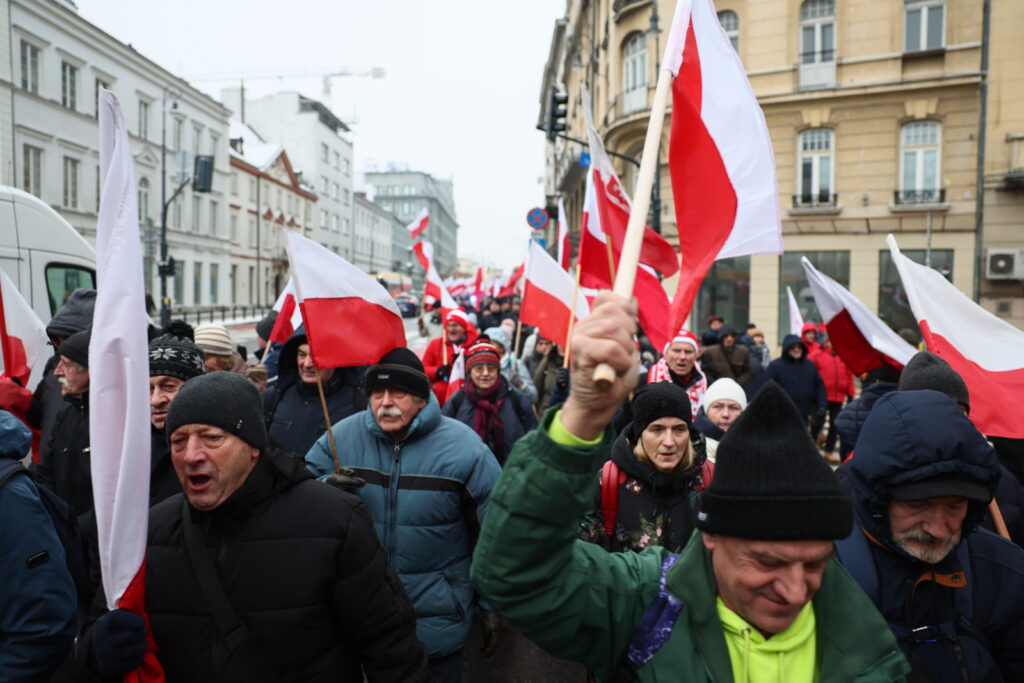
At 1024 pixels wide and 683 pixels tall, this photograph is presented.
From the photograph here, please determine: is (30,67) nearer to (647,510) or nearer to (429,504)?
(429,504)

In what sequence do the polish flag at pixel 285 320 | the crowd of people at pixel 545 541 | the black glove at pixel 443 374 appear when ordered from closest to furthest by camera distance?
the crowd of people at pixel 545 541 → the polish flag at pixel 285 320 → the black glove at pixel 443 374

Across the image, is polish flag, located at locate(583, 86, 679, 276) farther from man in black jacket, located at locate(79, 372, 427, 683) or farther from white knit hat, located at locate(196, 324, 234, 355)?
white knit hat, located at locate(196, 324, 234, 355)

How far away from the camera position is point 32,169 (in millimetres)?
29312

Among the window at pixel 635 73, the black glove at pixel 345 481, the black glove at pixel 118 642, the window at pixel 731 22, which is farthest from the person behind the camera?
the window at pixel 635 73

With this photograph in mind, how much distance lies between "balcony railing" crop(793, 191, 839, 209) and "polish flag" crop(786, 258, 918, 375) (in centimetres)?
1582

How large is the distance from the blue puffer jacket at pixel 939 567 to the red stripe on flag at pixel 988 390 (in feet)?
4.59

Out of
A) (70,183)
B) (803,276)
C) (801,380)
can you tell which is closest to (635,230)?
(801,380)

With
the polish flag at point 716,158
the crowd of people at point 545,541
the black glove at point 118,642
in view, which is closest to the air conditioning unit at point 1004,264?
the crowd of people at point 545,541

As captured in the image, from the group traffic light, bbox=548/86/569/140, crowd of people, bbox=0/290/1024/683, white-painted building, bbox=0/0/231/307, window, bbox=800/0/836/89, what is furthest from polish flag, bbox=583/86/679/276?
white-painted building, bbox=0/0/231/307

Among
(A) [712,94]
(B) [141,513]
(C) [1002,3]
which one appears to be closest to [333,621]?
(B) [141,513]

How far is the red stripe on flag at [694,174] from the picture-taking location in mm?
2645

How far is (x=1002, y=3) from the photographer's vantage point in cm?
1650

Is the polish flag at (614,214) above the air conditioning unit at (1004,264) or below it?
below

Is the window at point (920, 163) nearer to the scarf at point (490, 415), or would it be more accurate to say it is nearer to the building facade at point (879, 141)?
the building facade at point (879, 141)
